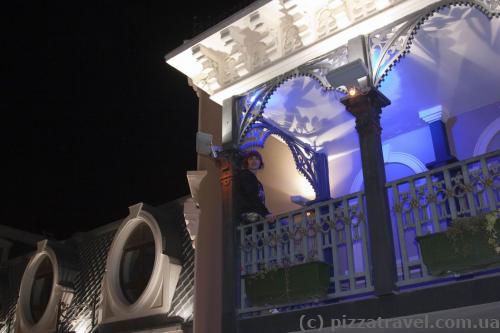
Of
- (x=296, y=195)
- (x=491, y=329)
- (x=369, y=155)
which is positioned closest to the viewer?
(x=491, y=329)

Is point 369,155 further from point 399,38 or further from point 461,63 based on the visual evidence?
point 461,63

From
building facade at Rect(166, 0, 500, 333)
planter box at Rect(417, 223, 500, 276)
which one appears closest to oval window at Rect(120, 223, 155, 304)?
building facade at Rect(166, 0, 500, 333)

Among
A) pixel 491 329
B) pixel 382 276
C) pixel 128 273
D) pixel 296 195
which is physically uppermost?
pixel 296 195

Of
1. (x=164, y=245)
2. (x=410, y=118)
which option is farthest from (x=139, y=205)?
(x=410, y=118)

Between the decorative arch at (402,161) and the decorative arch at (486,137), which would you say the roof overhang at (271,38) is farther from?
the decorative arch at (486,137)

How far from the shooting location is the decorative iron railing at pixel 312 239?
24.0ft

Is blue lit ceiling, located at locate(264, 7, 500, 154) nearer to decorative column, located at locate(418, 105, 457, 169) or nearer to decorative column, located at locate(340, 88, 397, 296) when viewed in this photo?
decorative column, located at locate(418, 105, 457, 169)

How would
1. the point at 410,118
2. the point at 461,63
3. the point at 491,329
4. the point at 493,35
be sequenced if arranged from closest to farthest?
the point at 491,329, the point at 493,35, the point at 461,63, the point at 410,118

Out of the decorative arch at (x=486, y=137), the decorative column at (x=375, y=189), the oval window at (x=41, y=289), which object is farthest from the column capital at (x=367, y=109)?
the oval window at (x=41, y=289)

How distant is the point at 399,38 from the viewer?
297 inches

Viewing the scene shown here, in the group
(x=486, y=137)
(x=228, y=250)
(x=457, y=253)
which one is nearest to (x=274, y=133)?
(x=228, y=250)

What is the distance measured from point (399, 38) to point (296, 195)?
15.1 feet

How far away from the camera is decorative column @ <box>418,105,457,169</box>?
1004 cm

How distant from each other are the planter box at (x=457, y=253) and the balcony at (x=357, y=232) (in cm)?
14
